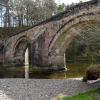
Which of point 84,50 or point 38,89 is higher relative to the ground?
point 84,50

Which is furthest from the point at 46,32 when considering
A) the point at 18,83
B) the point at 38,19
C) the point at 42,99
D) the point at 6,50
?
the point at 38,19

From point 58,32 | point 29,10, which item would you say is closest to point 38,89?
point 58,32

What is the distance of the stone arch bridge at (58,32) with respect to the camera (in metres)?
23.4

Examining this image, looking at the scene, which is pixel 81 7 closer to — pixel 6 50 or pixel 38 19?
pixel 6 50

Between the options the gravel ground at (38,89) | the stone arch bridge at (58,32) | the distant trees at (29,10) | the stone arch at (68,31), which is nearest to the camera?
the gravel ground at (38,89)

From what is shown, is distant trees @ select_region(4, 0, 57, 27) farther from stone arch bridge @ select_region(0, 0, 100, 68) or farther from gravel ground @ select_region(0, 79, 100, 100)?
gravel ground @ select_region(0, 79, 100, 100)

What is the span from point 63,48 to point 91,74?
38.8 ft

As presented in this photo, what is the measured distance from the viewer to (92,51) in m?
39.3

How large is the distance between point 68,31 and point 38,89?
1330 cm

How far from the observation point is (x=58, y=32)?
89.5ft

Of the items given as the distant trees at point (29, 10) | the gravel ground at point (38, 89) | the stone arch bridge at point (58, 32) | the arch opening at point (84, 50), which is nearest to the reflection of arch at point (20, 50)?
the stone arch bridge at point (58, 32)

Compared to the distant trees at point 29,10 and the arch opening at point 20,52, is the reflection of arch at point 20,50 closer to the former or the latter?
the arch opening at point 20,52

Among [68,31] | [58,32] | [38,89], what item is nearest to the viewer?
[38,89]

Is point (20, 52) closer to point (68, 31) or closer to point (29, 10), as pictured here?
point (68, 31)
